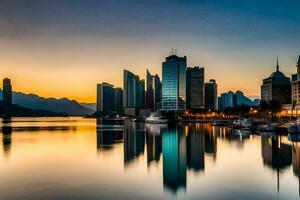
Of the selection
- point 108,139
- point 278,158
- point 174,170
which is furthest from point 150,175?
point 108,139

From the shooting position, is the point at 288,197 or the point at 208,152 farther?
the point at 208,152

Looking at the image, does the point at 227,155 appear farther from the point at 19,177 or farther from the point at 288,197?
the point at 19,177

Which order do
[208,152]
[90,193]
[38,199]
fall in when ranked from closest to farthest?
[38,199] < [90,193] < [208,152]

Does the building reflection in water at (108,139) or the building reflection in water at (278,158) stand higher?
the building reflection in water at (278,158)

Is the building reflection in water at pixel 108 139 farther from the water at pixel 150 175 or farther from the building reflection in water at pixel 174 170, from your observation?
the building reflection in water at pixel 174 170

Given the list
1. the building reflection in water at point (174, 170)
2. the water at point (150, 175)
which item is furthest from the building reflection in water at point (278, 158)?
the building reflection in water at point (174, 170)

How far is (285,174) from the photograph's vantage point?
31.7m

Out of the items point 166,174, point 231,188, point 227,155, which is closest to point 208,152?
point 227,155

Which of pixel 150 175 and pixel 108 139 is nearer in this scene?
pixel 150 175

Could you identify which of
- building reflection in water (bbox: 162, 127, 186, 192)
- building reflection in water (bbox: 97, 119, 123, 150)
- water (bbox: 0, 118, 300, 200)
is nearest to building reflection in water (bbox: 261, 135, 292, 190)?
water (bbox: 0, 118, 300, 200)

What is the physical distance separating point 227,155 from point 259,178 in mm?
15788

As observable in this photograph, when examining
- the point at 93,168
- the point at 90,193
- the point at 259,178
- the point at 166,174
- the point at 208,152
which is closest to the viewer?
the point at 90,193

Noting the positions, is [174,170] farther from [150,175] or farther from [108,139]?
[108,139]

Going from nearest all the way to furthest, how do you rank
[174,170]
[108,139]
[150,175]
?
[150,175] < [174,170] < [108,139]
